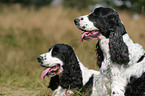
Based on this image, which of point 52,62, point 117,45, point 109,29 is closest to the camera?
point 117,45

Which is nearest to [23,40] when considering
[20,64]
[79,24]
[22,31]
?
[22,31]

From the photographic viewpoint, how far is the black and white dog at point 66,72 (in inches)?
150

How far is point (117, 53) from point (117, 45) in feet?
0.35

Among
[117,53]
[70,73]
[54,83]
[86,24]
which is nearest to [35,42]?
[54,83]

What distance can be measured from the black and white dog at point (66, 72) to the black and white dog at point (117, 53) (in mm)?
741

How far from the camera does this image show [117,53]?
2996mm

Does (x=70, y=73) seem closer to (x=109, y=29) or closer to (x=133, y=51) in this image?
(x=109, y=29)

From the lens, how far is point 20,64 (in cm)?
689

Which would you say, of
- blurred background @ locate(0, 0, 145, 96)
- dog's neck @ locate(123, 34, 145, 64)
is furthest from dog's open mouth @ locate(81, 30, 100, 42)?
blurred background @ locate(0, 0, 145, 96)

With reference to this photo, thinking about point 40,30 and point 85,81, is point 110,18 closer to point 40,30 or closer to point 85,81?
point 85,81

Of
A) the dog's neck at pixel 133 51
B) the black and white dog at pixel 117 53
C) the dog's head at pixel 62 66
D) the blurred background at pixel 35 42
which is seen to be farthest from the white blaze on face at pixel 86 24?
the blurred background at pixel 35 42

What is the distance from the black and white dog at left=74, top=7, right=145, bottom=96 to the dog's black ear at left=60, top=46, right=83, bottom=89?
2.72 feet

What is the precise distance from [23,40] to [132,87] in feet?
27.2

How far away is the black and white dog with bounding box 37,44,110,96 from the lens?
3.80m
